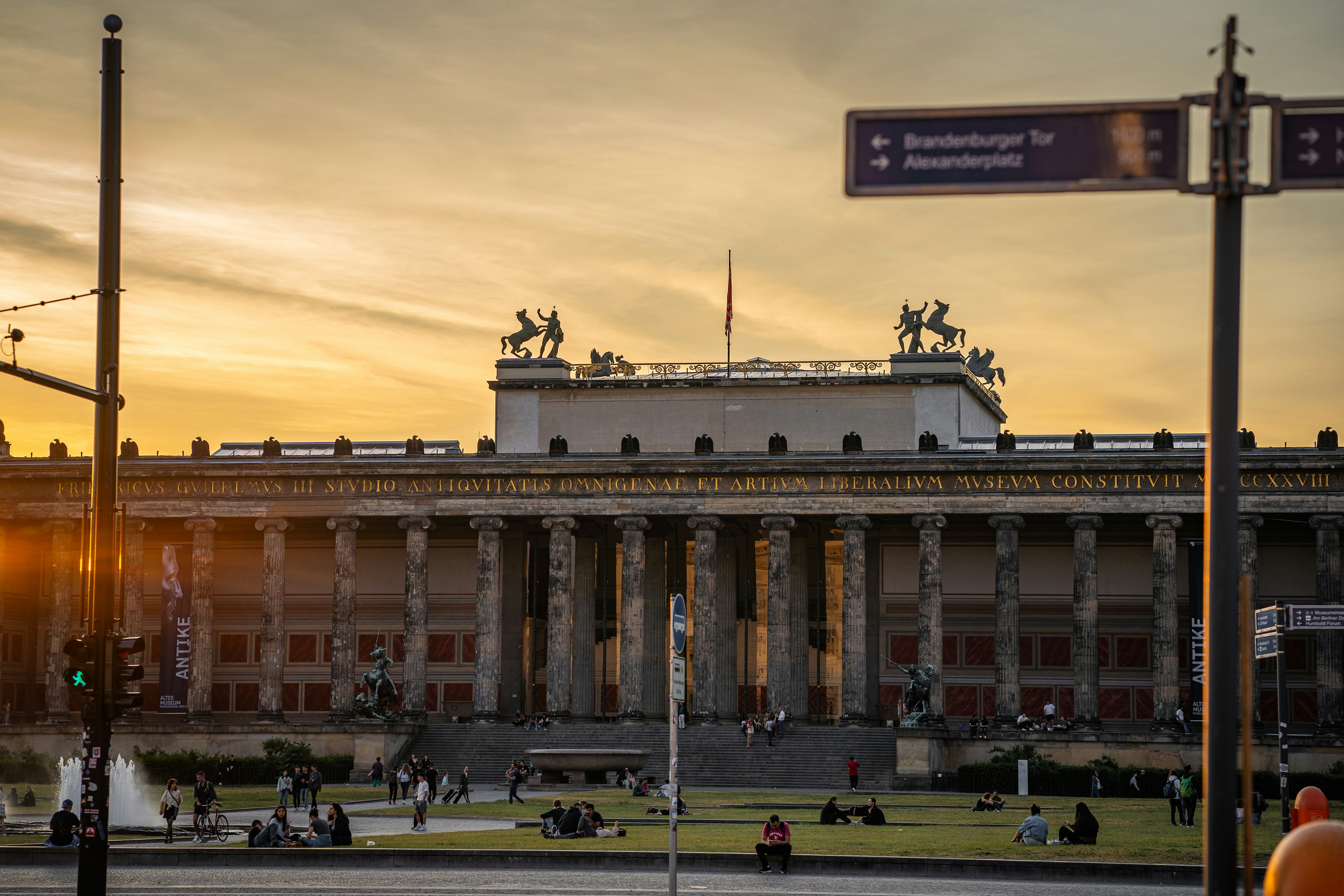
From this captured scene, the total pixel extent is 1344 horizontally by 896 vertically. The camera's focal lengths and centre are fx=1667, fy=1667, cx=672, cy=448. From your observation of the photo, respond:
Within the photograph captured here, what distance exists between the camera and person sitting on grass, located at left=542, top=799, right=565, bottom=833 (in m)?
39.2

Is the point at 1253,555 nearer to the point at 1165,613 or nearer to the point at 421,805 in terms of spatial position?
the point at 1165,613

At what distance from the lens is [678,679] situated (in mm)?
22391

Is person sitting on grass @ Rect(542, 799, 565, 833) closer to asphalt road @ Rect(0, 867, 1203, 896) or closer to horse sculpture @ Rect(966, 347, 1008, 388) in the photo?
asphalt road @ Rect(0, 867, 1203, 896)

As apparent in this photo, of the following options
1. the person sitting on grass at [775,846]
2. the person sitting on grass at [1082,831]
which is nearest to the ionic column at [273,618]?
the person sitting on grass at [1082,831]

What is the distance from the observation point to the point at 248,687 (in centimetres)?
8344

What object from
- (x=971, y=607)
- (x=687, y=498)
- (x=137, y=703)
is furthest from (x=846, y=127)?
(x=971, y=607)

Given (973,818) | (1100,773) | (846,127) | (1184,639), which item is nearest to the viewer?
(846,127)

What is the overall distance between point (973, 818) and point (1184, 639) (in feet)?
107

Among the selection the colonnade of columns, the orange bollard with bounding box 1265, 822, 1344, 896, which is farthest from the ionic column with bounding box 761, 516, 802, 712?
the orange bollard with bounding box 1265, 822, 1344, 896

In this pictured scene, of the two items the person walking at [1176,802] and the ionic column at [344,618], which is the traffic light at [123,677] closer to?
the person walking at [1176,802]

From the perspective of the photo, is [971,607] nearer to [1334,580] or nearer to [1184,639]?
[1184,639]

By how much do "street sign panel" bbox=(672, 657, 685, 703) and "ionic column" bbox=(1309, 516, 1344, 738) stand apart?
178ft

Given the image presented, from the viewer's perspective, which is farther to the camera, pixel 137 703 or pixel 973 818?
pixel 973 818

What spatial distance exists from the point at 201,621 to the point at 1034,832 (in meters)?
51.4
